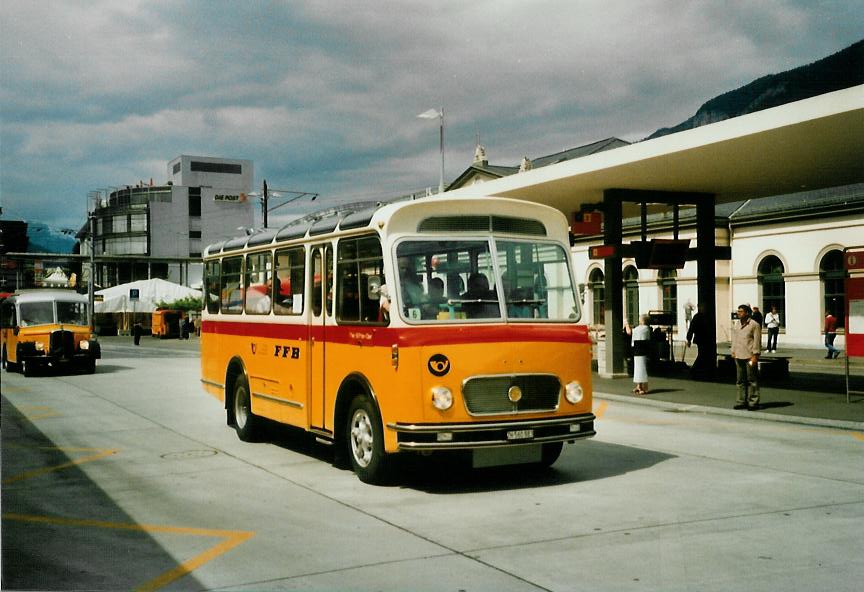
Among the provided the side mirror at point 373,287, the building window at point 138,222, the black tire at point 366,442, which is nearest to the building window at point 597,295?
the black tire at point 366,442

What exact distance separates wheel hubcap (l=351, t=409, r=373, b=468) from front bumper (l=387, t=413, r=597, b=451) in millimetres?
639

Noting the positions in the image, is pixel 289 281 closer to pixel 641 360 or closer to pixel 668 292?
pixel 641 360

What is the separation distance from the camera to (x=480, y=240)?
9461mm

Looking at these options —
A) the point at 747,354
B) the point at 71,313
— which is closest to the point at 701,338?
the point at 747,354

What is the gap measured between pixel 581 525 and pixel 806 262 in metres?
34.5

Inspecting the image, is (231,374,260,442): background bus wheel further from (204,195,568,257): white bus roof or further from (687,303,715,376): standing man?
(687,303,715,376): standing man

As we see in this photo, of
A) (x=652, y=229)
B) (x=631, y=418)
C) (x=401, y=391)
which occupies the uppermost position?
(x=652, y=229)

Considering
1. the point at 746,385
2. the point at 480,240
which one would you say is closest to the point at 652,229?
the point at 746,385

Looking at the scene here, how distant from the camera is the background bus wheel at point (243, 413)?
12805 mm

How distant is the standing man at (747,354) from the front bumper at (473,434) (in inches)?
336

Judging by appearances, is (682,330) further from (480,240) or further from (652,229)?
(480,240)

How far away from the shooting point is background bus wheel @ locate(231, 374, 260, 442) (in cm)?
1280

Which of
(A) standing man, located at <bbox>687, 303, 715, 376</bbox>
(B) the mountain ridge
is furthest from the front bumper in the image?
(A) standing man, located at <bbox>687, 303, 715, 376</bbox>

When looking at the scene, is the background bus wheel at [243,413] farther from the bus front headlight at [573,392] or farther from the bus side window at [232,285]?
the bus front headlight at [573,392]
